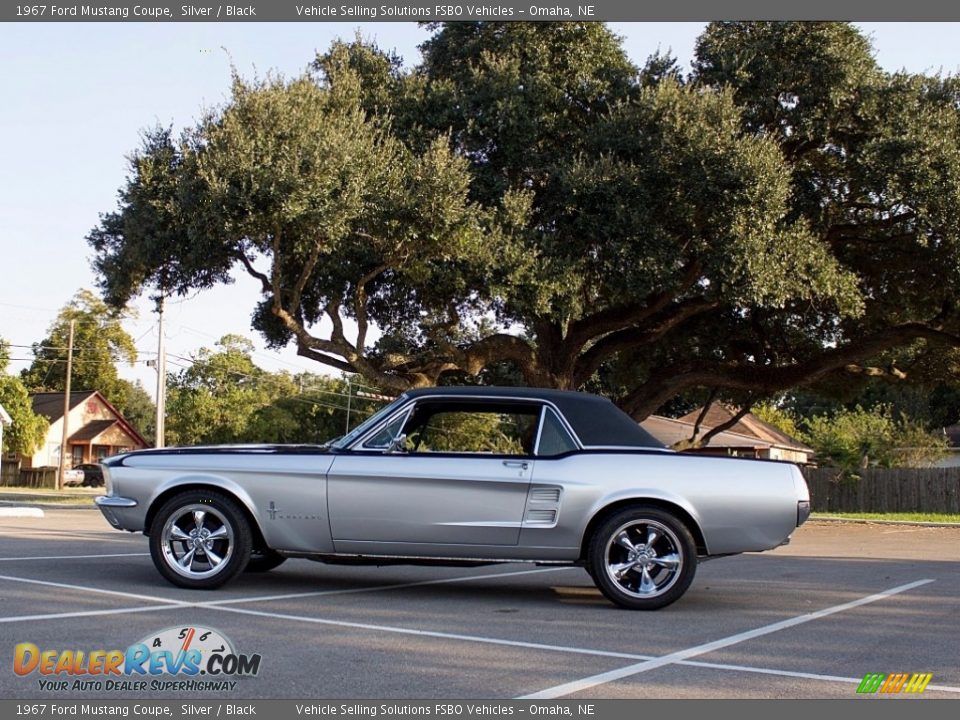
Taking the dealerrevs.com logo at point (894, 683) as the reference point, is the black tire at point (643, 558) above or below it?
above

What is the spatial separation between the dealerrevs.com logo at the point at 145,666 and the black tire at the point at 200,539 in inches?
87.7

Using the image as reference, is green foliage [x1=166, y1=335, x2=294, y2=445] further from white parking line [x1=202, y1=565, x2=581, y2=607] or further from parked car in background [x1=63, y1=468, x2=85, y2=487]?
white parking line [x1=202, y1=565, x2=581, y2=607]

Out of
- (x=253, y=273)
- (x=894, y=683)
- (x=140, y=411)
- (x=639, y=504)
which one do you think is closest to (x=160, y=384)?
(x=253, y=273)

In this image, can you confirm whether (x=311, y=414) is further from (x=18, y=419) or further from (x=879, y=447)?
(x=879, y=447)

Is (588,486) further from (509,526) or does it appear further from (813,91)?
(813,91)

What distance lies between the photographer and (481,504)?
8.69m

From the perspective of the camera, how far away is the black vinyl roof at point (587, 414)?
9062mm

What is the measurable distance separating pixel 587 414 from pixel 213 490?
3064 mm

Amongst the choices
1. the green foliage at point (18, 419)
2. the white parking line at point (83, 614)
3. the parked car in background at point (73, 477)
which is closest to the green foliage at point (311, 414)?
the parked car in background at point (73, 477)

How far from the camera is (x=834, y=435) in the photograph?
44156 millimetres

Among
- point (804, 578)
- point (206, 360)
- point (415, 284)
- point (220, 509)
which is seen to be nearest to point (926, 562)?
point (804, 578)

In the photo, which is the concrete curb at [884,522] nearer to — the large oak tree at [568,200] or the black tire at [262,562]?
the large oak tree at [568,200]

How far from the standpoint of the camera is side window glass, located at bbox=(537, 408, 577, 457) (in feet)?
29.3

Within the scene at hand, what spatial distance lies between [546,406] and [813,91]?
637 inches
